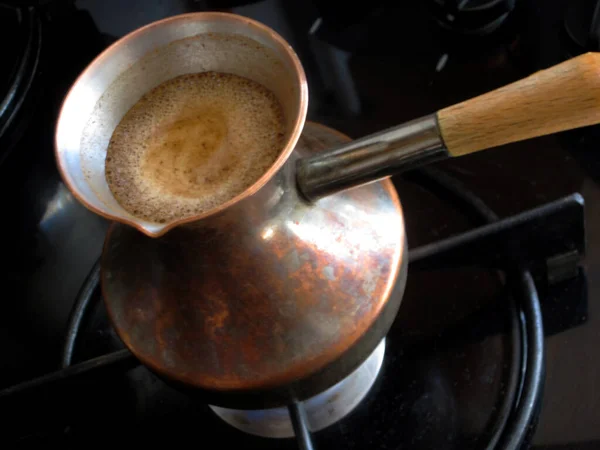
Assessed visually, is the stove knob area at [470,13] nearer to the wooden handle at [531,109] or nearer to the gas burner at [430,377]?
the gas burner at [430,377]

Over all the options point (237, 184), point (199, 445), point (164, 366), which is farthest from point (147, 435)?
point (237, 184)

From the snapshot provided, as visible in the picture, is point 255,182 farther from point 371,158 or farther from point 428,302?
point 428,302

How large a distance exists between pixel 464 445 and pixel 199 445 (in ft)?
0.76

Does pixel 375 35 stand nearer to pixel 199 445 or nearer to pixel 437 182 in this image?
pixel 437 182

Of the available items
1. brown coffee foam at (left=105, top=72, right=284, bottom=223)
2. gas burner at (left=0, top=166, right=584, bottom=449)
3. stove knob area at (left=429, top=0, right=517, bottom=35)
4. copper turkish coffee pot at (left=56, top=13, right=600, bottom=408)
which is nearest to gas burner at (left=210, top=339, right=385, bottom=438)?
gas burner at (left=0, top=166, right=584, bottom=449)

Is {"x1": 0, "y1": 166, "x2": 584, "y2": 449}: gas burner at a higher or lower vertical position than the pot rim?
lower

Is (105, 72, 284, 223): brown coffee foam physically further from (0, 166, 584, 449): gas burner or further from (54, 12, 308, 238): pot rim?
(0, 166, 584, 449): gas burner

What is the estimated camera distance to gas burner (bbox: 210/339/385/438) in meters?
0.56

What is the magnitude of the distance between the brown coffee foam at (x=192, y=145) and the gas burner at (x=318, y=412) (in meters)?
0.23

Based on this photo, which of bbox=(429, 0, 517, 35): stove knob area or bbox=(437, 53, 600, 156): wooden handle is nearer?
bbox=(437, 53, 600, 156): wooden handle

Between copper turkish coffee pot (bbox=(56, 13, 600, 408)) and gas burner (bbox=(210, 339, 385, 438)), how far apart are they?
0.36 ft

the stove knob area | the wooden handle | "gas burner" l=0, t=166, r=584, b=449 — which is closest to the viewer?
the wooden handle

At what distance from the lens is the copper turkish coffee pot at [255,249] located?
15.6 inches

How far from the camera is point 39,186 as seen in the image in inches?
28.9
